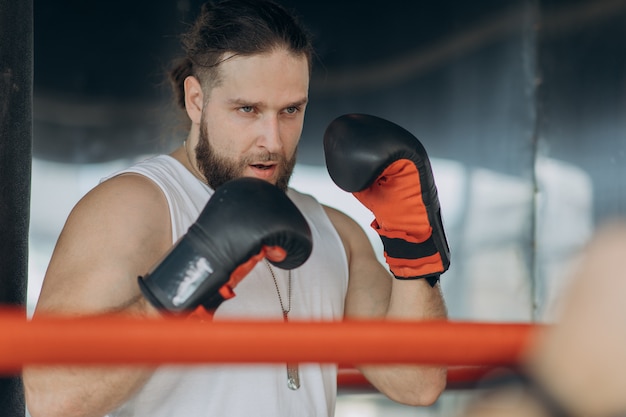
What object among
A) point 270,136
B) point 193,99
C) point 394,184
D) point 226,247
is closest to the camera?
point 226,247

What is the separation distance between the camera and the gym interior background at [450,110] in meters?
2.81

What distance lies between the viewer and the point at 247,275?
141 centimetres

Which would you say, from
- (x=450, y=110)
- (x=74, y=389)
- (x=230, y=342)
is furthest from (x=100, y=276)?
(x=450, y=110)

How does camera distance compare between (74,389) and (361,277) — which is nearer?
(74,389)

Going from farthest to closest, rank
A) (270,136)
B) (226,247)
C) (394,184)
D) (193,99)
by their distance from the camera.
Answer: (193,99)
(270,136)
(394,184)
(226,247)

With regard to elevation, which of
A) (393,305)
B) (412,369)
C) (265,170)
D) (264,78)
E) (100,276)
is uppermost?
(264,78)

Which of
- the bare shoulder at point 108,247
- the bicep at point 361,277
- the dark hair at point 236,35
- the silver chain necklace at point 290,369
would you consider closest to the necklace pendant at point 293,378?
the silver chain necklace at point 290,369

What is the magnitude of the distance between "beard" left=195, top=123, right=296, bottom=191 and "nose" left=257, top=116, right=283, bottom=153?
0.04ft

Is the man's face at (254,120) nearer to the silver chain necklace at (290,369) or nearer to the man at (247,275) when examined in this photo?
the man at (247,275)

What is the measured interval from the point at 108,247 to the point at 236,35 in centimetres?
48

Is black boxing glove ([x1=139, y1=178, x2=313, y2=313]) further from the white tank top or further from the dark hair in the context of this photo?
the dark hair

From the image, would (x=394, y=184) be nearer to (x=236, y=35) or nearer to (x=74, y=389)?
(x=236, y=35)

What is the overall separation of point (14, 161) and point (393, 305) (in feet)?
2.16

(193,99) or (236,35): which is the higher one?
(236,35)
